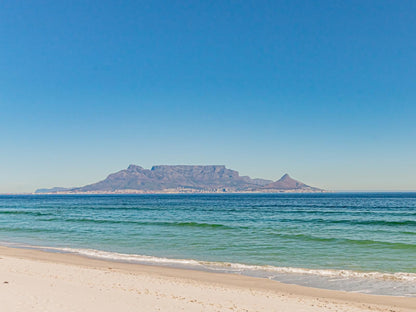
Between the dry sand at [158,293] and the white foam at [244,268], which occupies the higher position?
the dry sand at [158,293]

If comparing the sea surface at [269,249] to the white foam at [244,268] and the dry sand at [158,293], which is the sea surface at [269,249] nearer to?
the white foam at [244,268]

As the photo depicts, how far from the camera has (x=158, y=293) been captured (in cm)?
1115

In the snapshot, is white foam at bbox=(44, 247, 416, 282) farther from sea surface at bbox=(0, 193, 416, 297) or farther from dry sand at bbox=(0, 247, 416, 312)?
dry sand at bbox=(0, 247, 416, 312)

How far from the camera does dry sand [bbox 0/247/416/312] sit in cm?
960

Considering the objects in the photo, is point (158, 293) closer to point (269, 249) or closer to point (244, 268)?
point (244, 268)

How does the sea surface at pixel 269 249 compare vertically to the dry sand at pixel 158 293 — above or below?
below

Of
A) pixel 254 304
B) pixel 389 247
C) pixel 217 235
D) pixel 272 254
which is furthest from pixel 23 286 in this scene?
pixel 389 247

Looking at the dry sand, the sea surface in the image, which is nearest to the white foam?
the sea surface

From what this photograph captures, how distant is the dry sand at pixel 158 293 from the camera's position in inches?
378

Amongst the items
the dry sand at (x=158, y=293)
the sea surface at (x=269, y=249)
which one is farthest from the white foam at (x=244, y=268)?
the dry sand at (x=158, y=293)

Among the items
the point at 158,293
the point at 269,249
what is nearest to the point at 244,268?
the point at 269,249

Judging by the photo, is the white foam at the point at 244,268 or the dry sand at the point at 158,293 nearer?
the dry sand at the point at 158,293

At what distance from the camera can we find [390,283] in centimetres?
1359

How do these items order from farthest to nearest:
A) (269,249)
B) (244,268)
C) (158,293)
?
1. (269,249)
2. (244,268)
3. (158,293)
